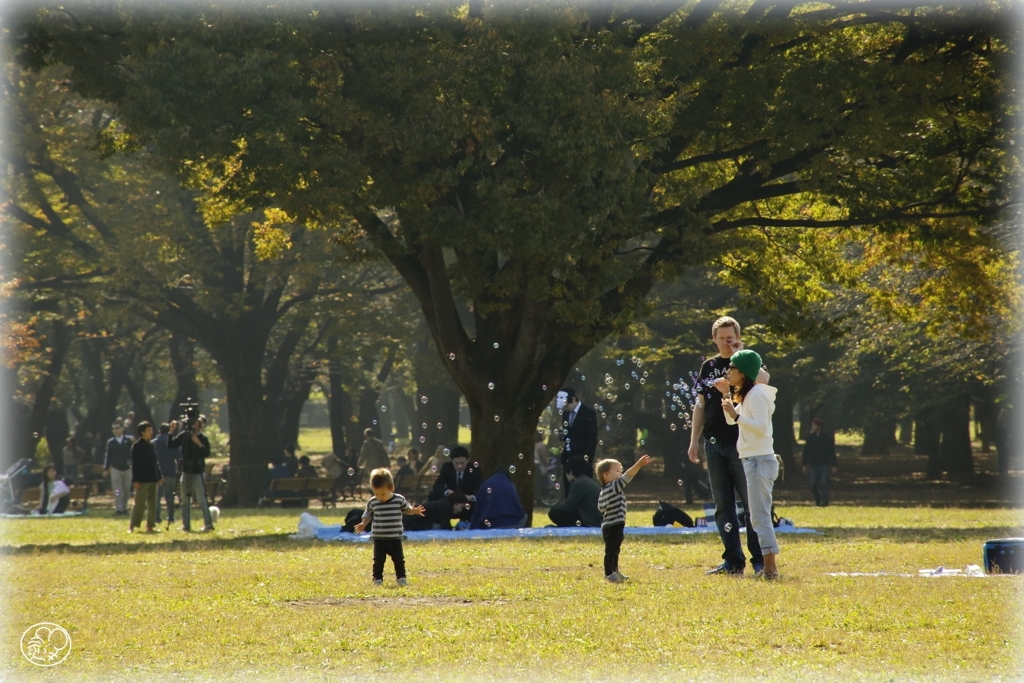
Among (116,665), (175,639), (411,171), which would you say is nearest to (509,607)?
(175,639)

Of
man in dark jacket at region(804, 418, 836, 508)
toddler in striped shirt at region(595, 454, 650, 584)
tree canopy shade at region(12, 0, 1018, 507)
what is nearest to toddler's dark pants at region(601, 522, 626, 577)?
toddler in striped shirt at region(595, 454, 650, 584)

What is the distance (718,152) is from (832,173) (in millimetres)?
2183

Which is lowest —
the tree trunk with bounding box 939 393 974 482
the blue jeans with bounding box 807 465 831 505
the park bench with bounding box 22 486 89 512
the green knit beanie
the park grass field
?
the park grass field

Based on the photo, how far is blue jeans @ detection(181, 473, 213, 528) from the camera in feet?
72.1

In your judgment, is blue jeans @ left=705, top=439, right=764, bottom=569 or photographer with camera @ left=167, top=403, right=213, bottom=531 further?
photographer with camera @ left=167, top=403, right=213, bottom=531

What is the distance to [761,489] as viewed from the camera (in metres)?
10.3

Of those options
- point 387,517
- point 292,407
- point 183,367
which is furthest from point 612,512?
point 292,407

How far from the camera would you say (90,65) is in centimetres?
1836

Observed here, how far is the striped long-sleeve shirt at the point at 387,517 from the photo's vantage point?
36.1 ft

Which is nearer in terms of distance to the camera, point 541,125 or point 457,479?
point 541,125

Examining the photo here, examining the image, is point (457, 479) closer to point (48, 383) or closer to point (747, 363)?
point (747, 363)

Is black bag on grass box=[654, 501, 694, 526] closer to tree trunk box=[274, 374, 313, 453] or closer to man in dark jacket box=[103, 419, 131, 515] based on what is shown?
man in dark jacket box=[103, 419, 131, 515]

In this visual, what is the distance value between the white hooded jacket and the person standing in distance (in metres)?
0.43

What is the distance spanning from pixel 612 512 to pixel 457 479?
821cm
